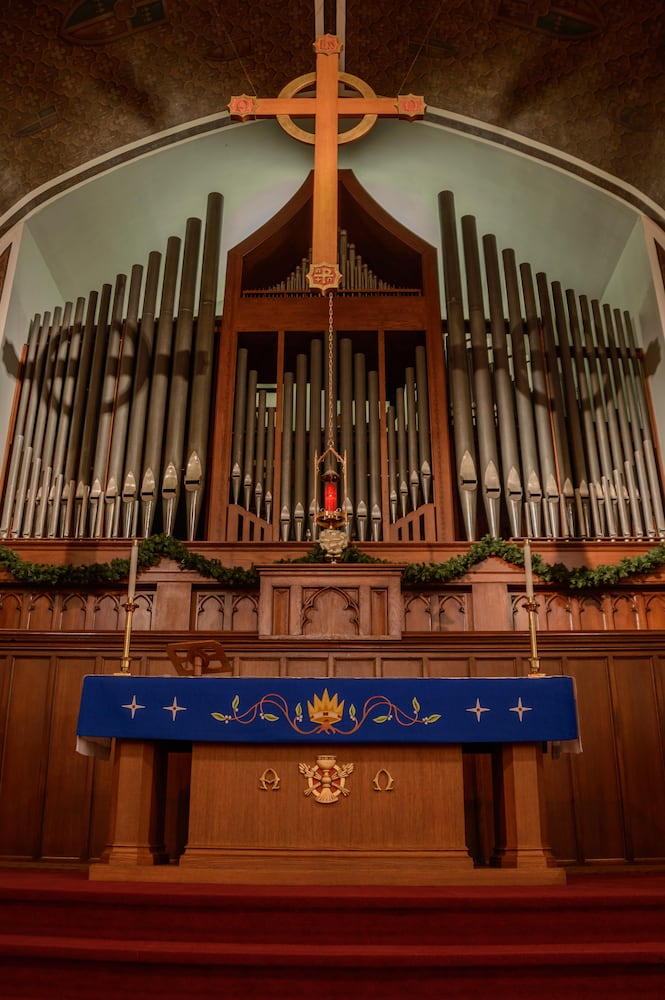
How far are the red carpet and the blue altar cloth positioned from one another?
2.40 feet

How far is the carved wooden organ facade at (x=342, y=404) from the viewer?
852 cm

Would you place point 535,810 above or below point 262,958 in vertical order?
above

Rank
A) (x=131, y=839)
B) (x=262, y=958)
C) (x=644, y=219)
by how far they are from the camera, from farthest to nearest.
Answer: (x=644, y=219)
(x=131, y=839)
(x=262, y=958)

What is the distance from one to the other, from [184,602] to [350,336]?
3.63 metres

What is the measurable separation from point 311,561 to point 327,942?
4.21 meters

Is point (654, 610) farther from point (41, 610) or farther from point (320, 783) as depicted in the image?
point (41, 610)

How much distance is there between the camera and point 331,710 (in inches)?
175

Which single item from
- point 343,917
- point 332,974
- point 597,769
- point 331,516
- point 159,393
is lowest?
point 332,974

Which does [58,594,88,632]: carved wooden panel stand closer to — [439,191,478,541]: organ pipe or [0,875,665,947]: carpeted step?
[439,191,478,541]: organ pipe

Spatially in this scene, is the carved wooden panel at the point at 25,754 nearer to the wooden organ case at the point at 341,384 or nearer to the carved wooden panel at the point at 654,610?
the wooden organ case at the point at 341,384

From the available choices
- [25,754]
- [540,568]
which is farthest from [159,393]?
[540,568]

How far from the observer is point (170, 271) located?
401 inches

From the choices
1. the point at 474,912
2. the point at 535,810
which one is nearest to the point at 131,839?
the point at 474,912

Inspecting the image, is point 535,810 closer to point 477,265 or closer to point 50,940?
point 50,940
